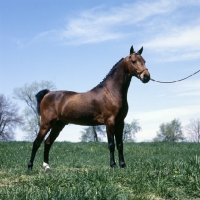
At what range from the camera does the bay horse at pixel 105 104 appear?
353 inches

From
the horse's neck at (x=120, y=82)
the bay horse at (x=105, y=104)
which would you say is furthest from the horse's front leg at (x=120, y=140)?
the horse's neck at (x=120, y=82)

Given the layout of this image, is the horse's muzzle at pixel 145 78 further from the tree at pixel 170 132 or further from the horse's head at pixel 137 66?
the tree at pixel 170 132

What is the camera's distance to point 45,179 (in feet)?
22.0

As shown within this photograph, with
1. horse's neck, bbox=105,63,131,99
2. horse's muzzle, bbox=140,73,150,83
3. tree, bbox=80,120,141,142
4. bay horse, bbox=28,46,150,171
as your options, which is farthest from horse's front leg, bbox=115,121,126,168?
tree, bbox=80,120,141,142

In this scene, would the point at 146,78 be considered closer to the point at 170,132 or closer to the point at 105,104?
the point at 105,104

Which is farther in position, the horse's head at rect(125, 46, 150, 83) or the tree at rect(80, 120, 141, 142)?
the tree at rect(80, 120, 141, 142)

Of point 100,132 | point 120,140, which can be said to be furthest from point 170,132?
point 120,140

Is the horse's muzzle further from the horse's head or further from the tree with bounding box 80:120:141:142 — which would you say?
the tree with bounding box 80:120:141:142

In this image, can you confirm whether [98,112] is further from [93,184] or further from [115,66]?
[93,184]

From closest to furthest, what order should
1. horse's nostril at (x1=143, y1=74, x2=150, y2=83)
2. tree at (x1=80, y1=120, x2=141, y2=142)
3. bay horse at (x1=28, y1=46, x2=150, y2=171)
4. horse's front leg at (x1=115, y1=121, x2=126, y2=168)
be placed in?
horse's nostril at (x1=143, y1=74, x2=150, y2=83) < bay horse at (x1=28, y1=46, x2=150, y2=171) < horse's front leg at (x1=115, y1=121, x2=126, y2=168) < tree at (x1=80, y1=120, x2=141, y2=142)

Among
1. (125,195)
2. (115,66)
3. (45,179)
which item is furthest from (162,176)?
→ (115,66)

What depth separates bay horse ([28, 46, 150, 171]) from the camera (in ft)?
29.4

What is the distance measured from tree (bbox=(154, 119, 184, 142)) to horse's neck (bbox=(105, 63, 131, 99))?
10614cm

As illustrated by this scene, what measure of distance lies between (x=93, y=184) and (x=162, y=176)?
5.29 feet
